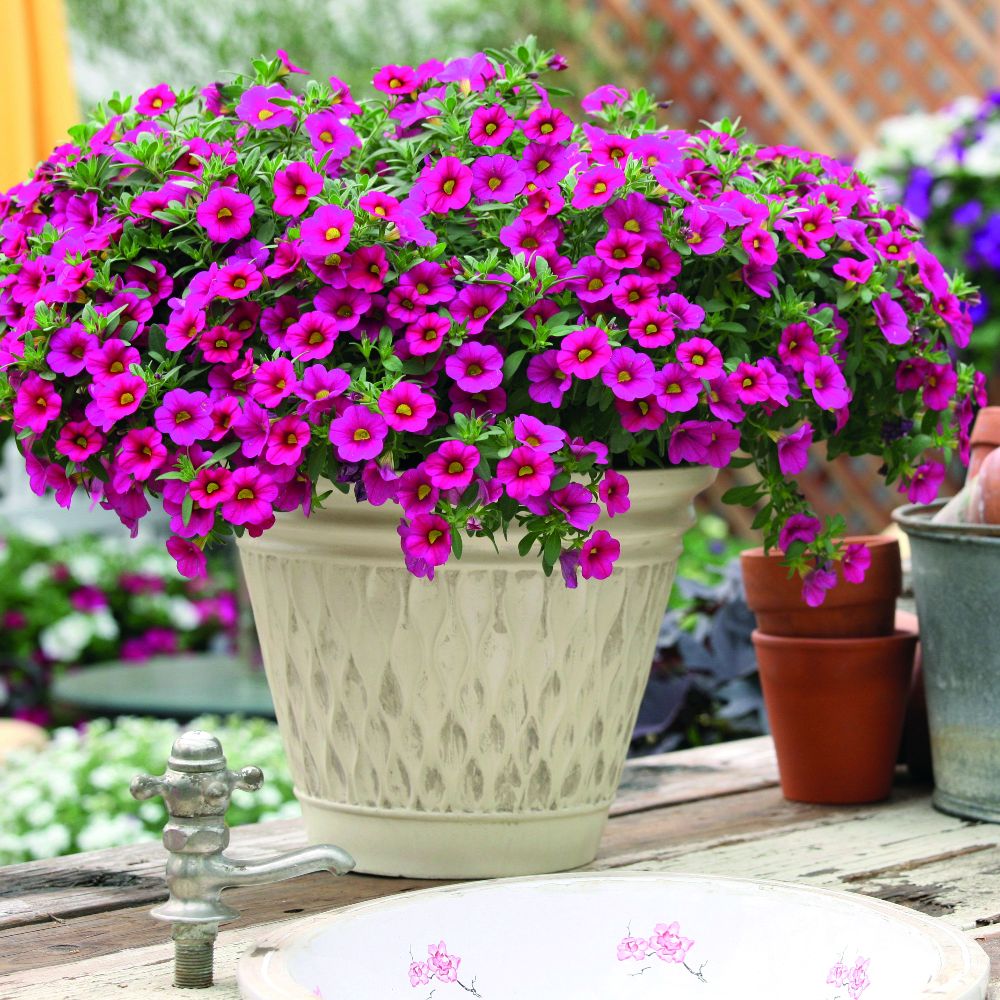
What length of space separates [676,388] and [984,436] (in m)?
0.37

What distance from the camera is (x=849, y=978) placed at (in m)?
0.76

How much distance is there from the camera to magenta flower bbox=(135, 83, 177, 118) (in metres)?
0.98

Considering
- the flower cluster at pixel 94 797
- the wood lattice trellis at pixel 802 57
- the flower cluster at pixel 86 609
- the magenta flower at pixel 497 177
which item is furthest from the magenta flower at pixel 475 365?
the wood lattice trellis at pixel 802 57

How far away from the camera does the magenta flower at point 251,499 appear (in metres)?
0.79

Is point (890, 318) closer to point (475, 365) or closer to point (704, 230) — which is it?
point (704, 230)

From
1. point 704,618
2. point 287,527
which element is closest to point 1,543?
point 704,618

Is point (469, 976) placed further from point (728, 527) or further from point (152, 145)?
point (728, 527)

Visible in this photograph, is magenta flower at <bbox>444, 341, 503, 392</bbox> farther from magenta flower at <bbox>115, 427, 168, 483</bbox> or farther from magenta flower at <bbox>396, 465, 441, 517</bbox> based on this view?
magenta flower at <bbox>115, 427, 168, 483</bbox>

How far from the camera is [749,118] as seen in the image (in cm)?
546

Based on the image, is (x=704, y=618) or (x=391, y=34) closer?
(x=704, y=618)

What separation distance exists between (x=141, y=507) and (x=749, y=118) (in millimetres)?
4919

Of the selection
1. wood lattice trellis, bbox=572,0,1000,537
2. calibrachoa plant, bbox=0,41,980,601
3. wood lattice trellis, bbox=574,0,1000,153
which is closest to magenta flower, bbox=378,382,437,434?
calibrachoa plant, bbox=0,41,980,601

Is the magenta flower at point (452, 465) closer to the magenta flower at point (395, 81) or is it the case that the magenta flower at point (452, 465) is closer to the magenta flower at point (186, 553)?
the magenta flower at point (186, 553)

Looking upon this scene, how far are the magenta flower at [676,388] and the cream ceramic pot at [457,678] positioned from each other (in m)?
0.08
